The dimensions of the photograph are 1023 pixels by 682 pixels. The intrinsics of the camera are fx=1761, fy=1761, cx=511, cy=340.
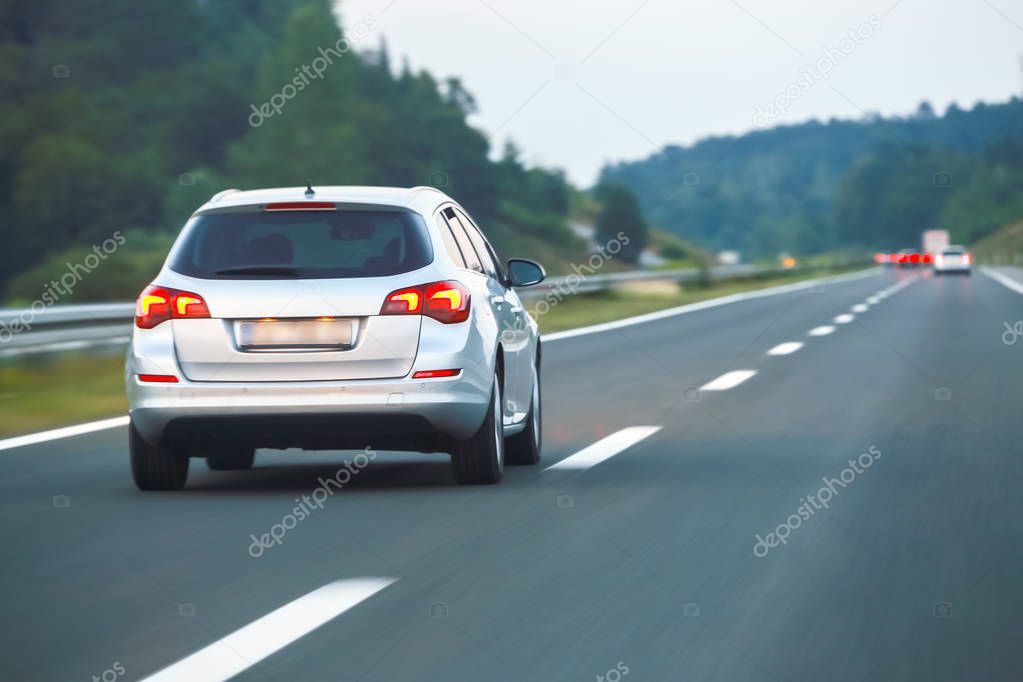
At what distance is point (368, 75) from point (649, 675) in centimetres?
11679

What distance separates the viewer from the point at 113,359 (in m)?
19.5

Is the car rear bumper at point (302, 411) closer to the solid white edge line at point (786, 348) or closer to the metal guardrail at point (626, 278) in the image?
the metal guardrail at point (626, 278)

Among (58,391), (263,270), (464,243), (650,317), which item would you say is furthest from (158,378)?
(650,317)

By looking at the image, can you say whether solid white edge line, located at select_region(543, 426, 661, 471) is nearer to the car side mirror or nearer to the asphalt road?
the asphalt road

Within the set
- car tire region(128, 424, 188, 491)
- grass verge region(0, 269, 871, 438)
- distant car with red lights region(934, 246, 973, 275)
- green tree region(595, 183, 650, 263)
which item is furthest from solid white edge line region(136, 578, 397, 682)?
green tree region(595, 183, 650, 263)

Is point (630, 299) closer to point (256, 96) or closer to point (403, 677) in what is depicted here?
point (403, 677)

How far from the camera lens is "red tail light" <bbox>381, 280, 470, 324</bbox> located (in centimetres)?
867

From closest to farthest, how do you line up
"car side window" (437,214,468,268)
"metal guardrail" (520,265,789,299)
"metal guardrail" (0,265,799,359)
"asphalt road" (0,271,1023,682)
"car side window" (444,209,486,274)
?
"asphalt road" (0,271,1023,682) → "car side window" (437,214,468,268) → "car side window" (444,209,486,274) → "metal guardrail" (0,265,799,359) → "metal guardrail" (520,265,789,299)

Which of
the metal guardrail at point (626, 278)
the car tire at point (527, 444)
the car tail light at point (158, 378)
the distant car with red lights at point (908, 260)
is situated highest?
the car tail light at point (158, 378)

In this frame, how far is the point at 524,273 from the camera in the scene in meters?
10.2

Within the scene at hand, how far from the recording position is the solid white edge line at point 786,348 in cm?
2089

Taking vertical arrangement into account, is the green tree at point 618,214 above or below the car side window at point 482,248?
below

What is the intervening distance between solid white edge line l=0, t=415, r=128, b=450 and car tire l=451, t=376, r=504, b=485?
3.91 m

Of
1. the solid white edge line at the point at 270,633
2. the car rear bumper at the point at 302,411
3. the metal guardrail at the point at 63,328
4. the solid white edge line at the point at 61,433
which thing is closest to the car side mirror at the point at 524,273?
the car rear bumper at the point at 302,411
